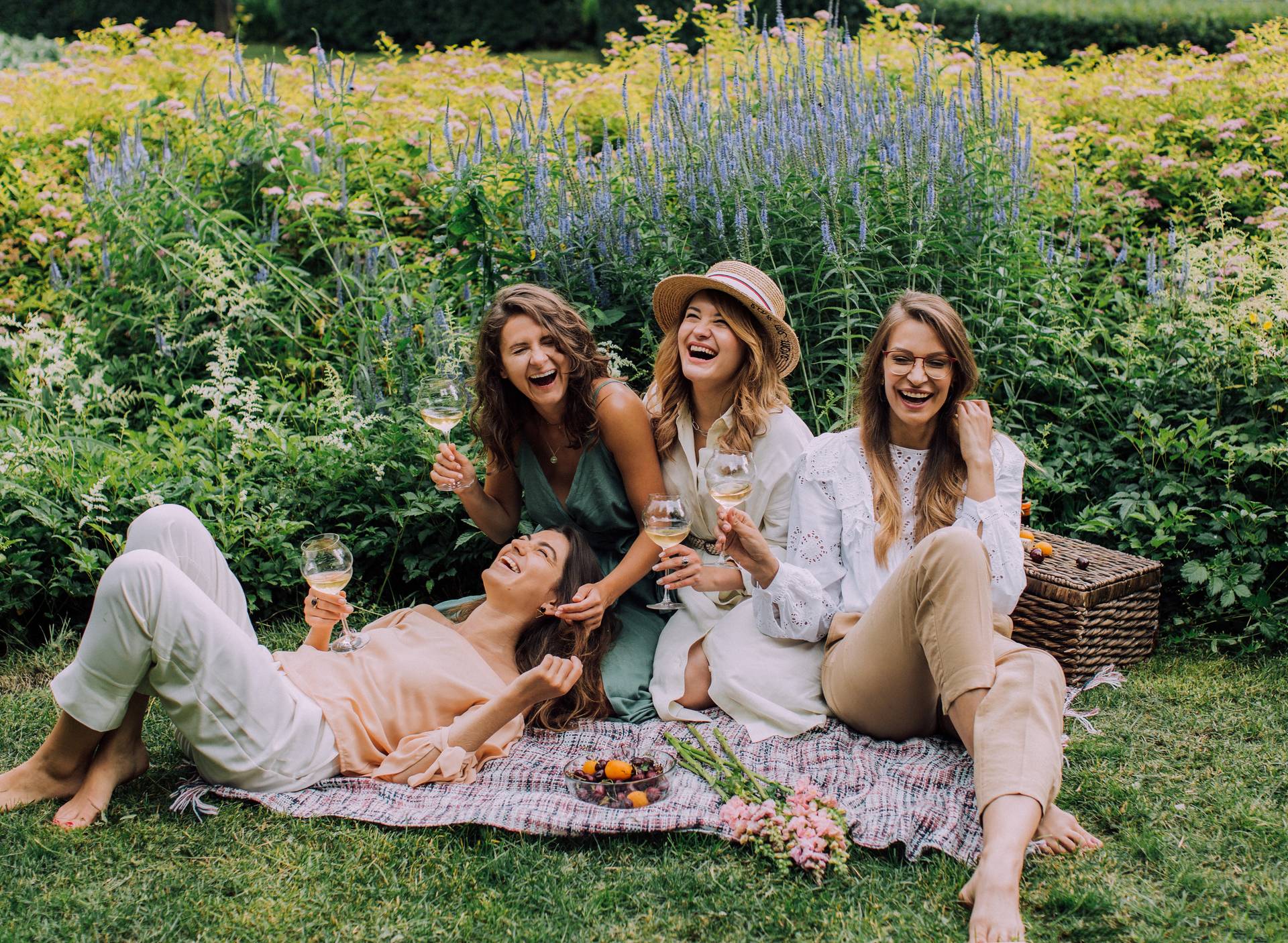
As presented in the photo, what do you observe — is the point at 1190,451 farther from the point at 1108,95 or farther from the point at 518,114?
the point at 1108,95

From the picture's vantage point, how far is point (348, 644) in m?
3.40

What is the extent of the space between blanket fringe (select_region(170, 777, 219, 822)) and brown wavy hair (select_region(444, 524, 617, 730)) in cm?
96

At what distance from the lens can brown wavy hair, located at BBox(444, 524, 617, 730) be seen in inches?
144

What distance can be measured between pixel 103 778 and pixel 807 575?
2023 millimetres

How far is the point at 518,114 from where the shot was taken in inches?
218

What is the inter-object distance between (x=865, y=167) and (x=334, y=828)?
3258mm

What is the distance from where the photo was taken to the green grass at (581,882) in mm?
2674

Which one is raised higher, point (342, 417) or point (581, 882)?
point (342, 417)

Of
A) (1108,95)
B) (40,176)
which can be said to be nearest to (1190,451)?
(1108,95)

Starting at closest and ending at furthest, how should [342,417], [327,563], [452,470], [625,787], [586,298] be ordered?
[625,787]
[327,563]
[452,470]
[342,417]
[586,298]

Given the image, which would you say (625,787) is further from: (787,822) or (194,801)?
(194,801)

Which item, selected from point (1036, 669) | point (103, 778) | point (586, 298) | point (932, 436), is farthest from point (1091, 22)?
point (103, 778)

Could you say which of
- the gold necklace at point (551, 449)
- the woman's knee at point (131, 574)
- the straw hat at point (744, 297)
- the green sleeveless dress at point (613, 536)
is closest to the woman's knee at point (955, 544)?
the straw hat at point (744, 297)

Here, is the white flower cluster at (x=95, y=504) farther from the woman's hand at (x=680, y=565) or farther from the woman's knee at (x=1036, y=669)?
the woman's knee at (x=1036, y=669)
